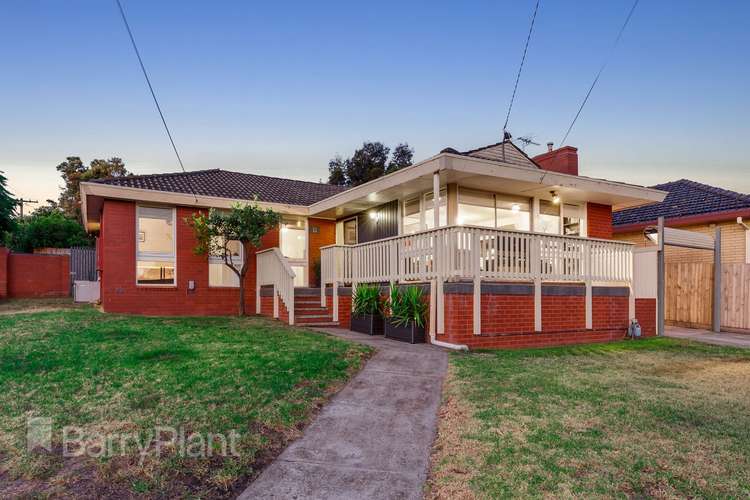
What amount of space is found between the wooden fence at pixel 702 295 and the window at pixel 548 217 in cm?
344

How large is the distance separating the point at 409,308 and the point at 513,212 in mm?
4468

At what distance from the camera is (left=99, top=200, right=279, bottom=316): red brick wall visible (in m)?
11.7

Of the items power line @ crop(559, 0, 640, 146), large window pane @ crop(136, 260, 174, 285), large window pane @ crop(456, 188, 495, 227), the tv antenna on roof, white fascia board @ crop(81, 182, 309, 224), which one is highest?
power line @ crop(559, 0, 640, 146)

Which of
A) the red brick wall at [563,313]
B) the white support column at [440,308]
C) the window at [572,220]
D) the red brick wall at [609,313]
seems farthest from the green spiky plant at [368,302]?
the window at [572,220]

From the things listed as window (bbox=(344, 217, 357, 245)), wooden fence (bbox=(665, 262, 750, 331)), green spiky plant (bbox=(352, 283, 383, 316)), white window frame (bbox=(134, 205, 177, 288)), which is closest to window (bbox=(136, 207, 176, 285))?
white window frame (bbox=(134, 205, 177, 288))

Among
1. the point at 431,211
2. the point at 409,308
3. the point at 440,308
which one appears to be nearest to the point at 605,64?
the point at 431,211

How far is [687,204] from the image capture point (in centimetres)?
1395

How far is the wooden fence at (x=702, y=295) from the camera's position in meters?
10.7

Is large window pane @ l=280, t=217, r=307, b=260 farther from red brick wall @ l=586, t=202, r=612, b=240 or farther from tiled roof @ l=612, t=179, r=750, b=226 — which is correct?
tiled roof @ l=612, t=179, r=750, b=226

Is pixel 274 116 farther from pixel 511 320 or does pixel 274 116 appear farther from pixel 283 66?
pixel 511 320

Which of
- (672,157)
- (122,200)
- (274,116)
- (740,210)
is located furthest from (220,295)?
(672,157)

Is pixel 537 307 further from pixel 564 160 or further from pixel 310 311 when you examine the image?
pixel 564 160

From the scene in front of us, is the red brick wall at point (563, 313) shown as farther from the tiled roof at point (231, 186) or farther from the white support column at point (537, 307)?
the tiled roof at point (231, 186)

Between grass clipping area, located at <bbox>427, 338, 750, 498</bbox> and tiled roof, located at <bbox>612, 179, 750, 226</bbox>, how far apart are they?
26.4 ft
